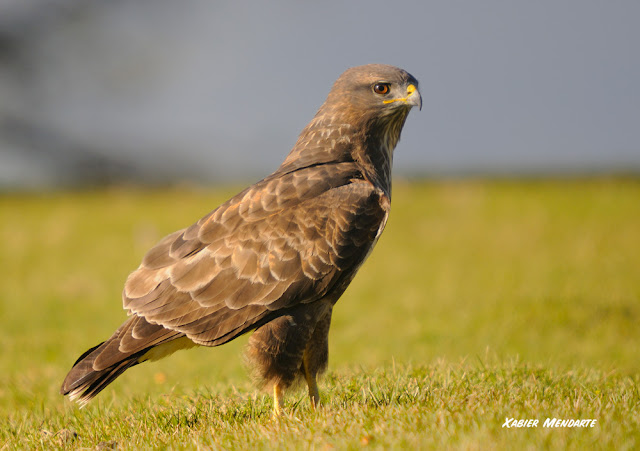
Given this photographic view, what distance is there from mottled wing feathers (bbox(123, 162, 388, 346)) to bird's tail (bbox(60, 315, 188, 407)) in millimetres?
91

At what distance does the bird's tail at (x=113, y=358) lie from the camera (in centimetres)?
554

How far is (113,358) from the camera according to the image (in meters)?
5.54

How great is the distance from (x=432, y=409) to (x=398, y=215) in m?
13.9

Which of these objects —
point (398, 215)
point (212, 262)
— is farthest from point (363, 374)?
point (398, 215)

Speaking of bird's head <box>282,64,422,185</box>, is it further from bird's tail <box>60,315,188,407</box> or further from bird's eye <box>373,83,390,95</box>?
bird's tail <box>60,315,188,407</box>

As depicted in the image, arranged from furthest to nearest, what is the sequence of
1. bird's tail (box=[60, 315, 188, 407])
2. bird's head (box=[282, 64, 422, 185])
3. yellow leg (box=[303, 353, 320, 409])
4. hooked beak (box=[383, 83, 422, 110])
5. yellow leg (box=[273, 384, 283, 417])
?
bird's head (box=[282, 64, 422, 185])
hooked beak (box=[383, 83, 422, 110])
yellow leg (box=[303, 353, 320, 409])
yellow leg (box=[273, 384, 283, 417])
bird's tail (box=[60, 315, 188, 407])

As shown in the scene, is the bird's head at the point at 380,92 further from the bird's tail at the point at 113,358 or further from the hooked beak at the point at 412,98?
the bird's tail at the point at 113,358

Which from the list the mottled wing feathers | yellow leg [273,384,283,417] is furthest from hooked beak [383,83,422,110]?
yellow leg [273,384,283,417]

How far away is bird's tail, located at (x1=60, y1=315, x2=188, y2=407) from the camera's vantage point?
554 cm

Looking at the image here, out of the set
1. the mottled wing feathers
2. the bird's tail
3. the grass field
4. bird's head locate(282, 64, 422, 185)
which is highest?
bird's head locate(282, 64, 422, 185)

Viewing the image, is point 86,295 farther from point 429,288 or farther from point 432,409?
point 432,409

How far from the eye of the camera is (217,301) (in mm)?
5684

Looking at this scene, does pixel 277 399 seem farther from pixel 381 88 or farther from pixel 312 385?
pixel 381 88

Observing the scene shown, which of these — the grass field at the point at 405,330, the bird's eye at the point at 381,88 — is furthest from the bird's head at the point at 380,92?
the grass field at the point at 405,330
